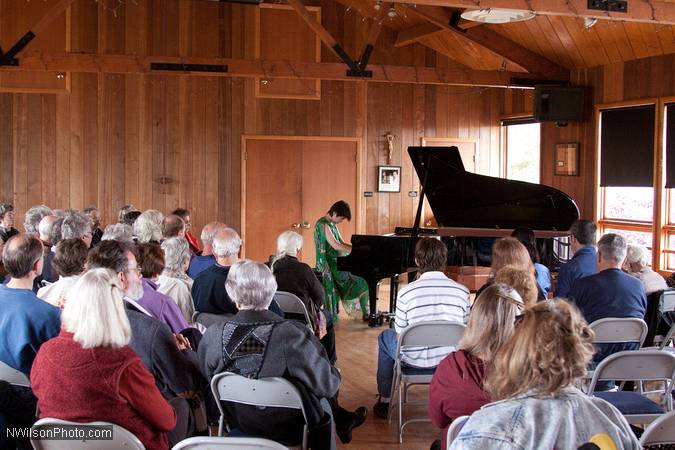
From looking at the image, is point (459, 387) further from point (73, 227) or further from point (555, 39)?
point (555, 39)

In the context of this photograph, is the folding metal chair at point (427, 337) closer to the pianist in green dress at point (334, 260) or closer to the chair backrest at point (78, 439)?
the chair backrest at point (78, 439)

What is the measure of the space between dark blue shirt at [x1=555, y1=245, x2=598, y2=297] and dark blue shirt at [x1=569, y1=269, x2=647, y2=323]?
75 cm

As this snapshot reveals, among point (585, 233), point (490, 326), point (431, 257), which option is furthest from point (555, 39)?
point (490, 326)

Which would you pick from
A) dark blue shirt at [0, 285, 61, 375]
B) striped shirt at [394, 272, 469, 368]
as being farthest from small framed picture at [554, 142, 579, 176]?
dark blue shirt at [0, 285, 61, 375]

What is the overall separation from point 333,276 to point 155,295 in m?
4.52

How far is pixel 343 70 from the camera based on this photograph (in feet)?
31.2

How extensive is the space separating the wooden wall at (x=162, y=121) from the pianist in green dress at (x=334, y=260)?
3233 millimetres

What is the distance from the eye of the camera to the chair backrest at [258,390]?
2.97 meters

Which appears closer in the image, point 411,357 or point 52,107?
point 411,357

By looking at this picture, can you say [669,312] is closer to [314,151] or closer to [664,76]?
[664,76]

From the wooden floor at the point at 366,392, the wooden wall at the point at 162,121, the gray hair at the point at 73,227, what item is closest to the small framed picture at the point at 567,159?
the wooden wall at the point at 162,121

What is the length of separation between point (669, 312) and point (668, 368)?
1666 mm

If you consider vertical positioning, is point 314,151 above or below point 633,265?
above

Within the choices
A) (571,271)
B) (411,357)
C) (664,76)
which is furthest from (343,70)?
(411,357)
